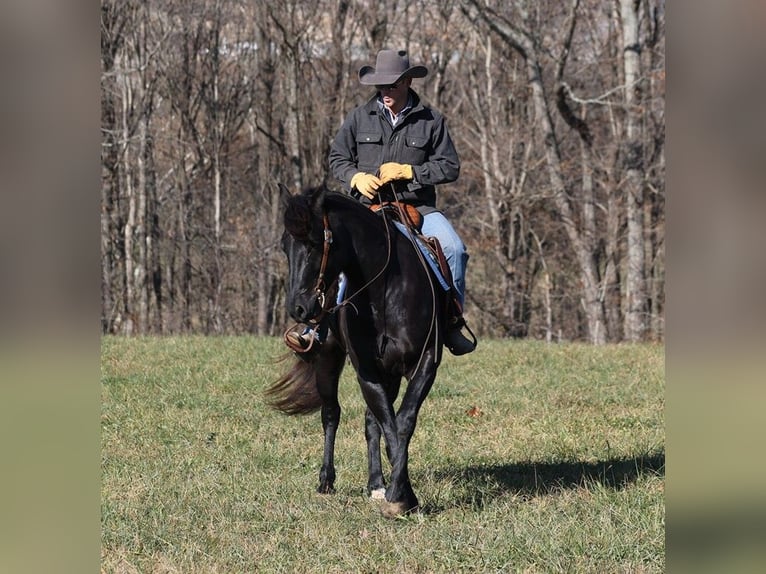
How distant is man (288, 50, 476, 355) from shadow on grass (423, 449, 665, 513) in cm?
102

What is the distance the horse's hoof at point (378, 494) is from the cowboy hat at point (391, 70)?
2888 millimetres

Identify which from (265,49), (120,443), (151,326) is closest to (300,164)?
(265,49)

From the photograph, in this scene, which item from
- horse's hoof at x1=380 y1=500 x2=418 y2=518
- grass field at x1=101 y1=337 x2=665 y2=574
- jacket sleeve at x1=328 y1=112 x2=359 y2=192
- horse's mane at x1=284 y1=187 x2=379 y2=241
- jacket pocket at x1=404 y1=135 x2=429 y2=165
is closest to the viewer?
grass field at x1=101 y1=337 x2=665 y2=574

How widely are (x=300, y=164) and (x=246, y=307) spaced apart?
5190 mm

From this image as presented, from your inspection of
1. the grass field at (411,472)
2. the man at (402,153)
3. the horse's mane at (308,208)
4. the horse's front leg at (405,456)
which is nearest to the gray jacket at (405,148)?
the man at (402,153)

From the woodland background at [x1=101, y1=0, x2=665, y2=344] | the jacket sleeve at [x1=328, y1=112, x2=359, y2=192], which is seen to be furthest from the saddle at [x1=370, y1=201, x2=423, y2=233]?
the woodland background at [x1=101, y1=0, x2=665, y2=344]

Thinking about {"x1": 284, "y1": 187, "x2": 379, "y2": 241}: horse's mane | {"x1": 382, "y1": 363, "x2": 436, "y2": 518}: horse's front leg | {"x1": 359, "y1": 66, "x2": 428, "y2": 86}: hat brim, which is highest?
{"x1": 359, "y1": 66, "x2": 428, "y2": 86}: hat brim

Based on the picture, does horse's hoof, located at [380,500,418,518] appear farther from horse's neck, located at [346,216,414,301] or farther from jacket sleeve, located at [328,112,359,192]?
jacket sleeve, located at [328,112,359,192]

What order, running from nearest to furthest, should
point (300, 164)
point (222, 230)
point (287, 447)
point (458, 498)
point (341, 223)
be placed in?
point (341, 223)
point (458, 498)
point (287, 447)
point (300, 164)
point (222, 230)

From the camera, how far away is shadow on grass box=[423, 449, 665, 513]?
7.46 metres

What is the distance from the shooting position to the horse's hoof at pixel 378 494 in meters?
7.41

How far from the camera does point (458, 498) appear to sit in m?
7.43

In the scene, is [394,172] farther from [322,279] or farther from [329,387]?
[329,387]
